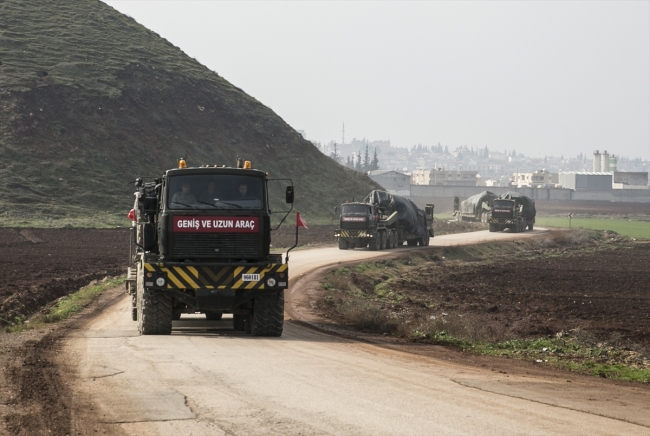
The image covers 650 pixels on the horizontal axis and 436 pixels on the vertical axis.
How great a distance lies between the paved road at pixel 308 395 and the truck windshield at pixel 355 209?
35.3m

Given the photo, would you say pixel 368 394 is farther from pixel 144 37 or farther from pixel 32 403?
pixel 144 37

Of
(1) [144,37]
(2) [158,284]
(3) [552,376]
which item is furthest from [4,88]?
(3) [552,376]

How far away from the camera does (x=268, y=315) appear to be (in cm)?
1988

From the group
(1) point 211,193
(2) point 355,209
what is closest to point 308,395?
(1) point 211,193

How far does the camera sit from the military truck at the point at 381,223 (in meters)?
54.1

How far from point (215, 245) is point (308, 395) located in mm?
7475

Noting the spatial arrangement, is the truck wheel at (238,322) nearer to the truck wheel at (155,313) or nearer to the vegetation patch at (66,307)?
the truck wheel at (155,313)

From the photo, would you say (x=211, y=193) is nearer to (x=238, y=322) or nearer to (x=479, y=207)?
(x=238, y=322)

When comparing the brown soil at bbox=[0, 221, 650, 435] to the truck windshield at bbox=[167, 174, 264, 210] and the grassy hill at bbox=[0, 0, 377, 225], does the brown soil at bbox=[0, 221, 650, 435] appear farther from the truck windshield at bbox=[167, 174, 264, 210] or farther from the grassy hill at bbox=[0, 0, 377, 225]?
the grassy hill at bbox=[0, 0, 377, 225]

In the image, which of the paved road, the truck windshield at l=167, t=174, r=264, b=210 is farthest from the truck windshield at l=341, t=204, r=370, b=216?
the paved road

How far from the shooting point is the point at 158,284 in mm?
19156

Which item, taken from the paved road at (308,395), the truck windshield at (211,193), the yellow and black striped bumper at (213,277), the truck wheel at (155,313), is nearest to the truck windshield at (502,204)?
the truck windshield at (211,193)

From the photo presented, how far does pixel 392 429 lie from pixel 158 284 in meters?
9.46

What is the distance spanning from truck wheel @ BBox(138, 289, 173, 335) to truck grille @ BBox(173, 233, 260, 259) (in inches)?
35.9
